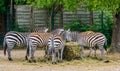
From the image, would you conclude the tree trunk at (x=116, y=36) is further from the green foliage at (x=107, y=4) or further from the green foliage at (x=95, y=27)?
the green foliage at (x=95, y=27)

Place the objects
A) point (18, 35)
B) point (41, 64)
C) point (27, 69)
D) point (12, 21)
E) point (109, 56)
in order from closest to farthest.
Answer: point (27, 69) → point (41, 64) → point (18, 35) → point (109, 56) → point (12, 21)

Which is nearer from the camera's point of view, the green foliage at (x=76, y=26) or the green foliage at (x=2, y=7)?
the green foliage at (x=2, y=7)

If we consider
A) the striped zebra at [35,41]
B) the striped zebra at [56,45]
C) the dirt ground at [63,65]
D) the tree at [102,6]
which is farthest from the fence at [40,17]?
the striped zebra at [56,45]

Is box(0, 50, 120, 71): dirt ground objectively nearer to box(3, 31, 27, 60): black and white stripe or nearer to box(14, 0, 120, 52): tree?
box(3, 31, 27, 60): black and white stripe

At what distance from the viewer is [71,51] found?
19500 millimetres

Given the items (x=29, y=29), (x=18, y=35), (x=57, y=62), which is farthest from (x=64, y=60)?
(x=29, y=29)

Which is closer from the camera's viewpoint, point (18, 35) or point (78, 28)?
point (18, 35)

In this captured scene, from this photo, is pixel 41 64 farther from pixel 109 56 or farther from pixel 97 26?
pixel 97 26

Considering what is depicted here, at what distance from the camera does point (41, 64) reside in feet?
60.7

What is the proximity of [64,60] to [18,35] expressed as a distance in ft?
7.97

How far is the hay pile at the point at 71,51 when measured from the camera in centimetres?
1947

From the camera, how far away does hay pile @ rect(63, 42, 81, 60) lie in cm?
1947

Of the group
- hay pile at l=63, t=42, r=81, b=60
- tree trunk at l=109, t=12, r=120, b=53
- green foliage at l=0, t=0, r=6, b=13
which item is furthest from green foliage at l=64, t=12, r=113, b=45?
hay pile at l=63, t=42, r=81, b=60

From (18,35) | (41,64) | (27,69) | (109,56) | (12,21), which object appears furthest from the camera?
(12,21)
